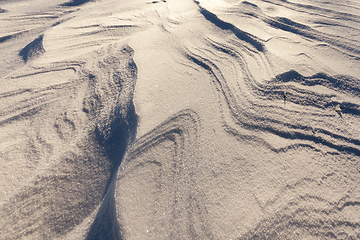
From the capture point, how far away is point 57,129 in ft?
6.13

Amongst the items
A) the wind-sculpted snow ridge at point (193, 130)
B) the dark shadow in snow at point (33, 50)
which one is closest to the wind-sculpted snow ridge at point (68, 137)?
the wind-sculpted snow ridge at point (193, 130)

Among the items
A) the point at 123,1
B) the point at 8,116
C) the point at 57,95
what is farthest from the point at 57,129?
the point at 123,1

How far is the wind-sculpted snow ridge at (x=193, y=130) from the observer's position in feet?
4.01

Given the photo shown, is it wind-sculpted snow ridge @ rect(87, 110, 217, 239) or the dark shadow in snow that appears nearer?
wind-sculpted snow ridge @ rect(87, 110, 217, 239)

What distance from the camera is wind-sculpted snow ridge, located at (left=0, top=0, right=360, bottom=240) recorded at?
122 cm

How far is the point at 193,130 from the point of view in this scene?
61.1 inches

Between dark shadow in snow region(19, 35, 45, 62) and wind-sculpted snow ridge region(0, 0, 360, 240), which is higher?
dark shadow in snow region(19, 35, 45, 62)

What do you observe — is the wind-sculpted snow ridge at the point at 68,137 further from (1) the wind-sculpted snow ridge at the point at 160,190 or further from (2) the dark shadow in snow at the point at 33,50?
(2) the dark shadow in snow at the point at 33,50

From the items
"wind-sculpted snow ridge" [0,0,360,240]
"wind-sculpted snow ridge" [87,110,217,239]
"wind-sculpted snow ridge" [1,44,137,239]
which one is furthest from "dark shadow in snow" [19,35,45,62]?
"wind-sculpted snow ridge" [87,110,217,239]

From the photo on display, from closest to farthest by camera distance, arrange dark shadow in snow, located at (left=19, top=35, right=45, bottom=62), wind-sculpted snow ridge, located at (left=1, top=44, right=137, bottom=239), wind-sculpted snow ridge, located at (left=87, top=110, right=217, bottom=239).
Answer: wind-sculpted snow ridge, located at (left=87, top=110, right=217, bottom=239) < wind-sculpted snow ridge, located at (left=1, top=44, right=137, bottom=239) < dark shadow in snow, located at (left=19, top=35, right=45, bottom=62)

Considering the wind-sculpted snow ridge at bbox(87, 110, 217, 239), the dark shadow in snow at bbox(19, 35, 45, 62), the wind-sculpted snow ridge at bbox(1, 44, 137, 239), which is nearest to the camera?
the wind-sculpted snow ridge at bbox(87, 110, 217, 239)

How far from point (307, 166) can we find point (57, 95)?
261cm

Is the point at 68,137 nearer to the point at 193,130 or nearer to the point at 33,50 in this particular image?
the point at 193,130

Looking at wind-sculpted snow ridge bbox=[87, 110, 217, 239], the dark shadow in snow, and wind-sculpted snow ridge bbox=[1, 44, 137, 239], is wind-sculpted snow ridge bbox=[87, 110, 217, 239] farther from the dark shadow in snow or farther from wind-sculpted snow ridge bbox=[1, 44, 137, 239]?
the dark shadow in snow
